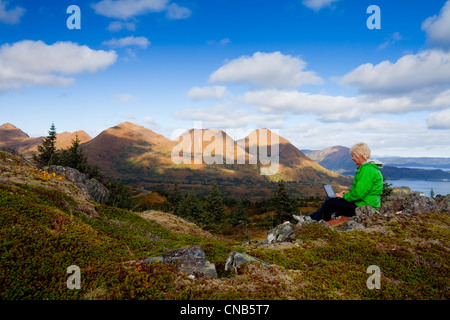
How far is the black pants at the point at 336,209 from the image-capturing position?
1180 cm

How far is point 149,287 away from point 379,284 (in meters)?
6.41

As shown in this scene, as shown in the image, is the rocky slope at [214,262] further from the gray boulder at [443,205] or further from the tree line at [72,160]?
the tree line at [72,160]

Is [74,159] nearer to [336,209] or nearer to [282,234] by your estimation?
[282,234]

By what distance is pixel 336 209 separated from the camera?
12500mm

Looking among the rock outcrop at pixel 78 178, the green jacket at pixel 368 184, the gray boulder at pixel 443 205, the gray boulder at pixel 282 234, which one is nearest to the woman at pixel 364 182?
the green jacket at pixel 368 184

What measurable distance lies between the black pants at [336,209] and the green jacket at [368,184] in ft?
3.27

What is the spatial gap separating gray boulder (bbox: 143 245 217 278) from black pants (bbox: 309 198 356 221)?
808 centimetres

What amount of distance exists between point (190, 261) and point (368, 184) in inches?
327

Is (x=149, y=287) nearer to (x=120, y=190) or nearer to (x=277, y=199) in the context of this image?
(x=277, y=199)

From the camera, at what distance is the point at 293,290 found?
6000 mm

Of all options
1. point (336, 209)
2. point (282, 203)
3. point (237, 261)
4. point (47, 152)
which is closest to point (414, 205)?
point (336, 209)

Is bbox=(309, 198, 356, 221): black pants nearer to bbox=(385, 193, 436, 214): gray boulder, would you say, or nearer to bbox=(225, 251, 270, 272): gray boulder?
bbox=(385, 193, 436, 214): gray boulder

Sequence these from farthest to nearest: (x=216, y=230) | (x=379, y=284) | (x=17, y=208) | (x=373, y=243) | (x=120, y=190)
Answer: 1. (x=120, y=190)
2. (x=216, y=230)
3. (x=373, y=243)
4. (x=17, y=208)
5. (x=379, y=284)
